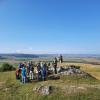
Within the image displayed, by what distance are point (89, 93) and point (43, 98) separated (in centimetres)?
460

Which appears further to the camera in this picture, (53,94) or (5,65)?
(5,65)

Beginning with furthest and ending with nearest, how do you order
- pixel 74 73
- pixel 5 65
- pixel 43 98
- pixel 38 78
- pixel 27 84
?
pixel 5 65
pixel 74 73
pixel 38 78
pixel 27 84
pixel 43 98

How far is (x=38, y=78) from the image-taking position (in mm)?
32750

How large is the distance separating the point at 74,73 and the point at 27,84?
26.1 ft

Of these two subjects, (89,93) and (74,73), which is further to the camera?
(74,73)

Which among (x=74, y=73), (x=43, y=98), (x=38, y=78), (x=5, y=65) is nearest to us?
(x=43, y=98)

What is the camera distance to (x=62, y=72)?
35.8m

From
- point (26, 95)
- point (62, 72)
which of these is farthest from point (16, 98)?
point (62, 72)

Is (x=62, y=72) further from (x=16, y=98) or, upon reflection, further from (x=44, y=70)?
(x=16, y=98)

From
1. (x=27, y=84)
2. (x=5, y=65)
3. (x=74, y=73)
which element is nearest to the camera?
(x=27, y=84)

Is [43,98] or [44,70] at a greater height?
[44,70]

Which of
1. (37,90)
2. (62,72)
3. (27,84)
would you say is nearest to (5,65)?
(62,72)

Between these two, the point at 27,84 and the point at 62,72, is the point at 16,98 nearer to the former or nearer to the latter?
the point at 27,84

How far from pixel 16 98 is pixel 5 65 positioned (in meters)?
30.5
